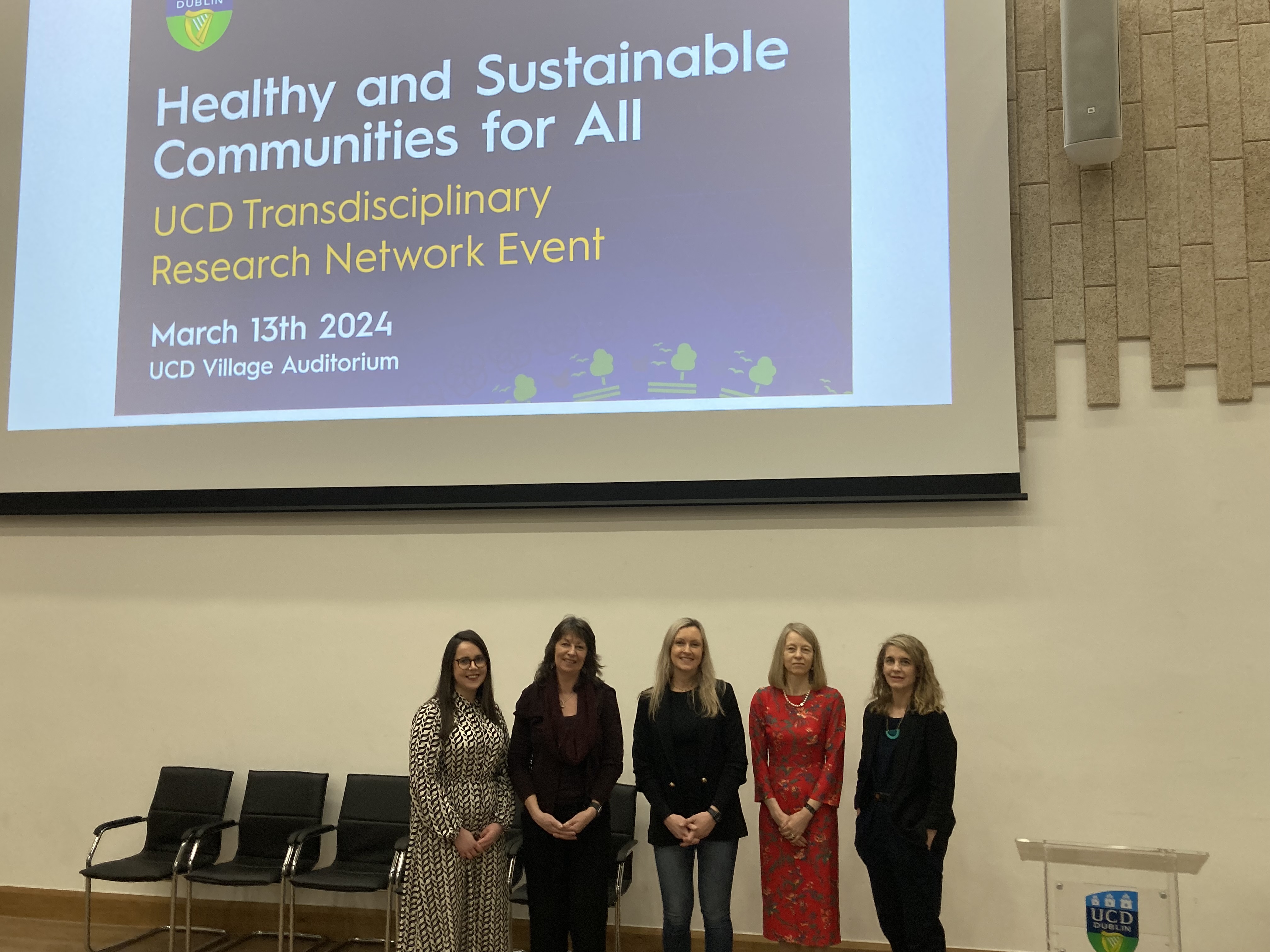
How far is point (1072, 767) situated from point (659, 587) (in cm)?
179

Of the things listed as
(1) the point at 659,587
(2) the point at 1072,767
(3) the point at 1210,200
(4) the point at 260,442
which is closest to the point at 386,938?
(1) the point at 659,587

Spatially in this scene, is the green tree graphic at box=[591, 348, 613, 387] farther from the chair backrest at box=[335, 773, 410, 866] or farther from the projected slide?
the chair backrest at box=[335, 773, 410, 866]

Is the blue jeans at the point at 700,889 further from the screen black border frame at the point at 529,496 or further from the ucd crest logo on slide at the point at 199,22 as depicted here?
the ucd crest logo on slide at the point at 199,22

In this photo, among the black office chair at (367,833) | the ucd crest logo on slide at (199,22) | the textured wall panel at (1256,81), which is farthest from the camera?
the ucd crest logo on slide at (199,22)

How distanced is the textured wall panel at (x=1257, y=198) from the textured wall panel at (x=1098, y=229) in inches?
19.7

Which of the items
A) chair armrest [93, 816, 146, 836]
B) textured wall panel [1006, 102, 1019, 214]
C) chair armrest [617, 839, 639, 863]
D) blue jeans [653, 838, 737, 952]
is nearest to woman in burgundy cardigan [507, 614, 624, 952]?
blue jeans [653, 838, 737, 952]

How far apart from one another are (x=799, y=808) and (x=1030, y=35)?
3272 mm

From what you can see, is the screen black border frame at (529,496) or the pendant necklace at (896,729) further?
the screen black border frame at (529,496)

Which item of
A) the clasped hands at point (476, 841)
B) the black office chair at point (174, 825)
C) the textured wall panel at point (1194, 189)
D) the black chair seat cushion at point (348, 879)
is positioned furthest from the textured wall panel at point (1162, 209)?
the black office chair at point (174, 825)

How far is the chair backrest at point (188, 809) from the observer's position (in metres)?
4.59

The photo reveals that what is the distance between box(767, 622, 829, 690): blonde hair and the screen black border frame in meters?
0.85

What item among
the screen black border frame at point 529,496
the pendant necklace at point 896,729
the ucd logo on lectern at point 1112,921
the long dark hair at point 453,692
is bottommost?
the ucd logo on lectern at point 1112,921

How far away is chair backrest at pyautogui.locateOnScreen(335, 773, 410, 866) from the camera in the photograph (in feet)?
14.4

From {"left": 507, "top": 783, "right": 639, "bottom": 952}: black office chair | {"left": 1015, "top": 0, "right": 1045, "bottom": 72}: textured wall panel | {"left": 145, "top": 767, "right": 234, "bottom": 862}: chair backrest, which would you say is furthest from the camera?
{"left": 145, "top": 767, "right": 234, "bottom": 862}: chair backrest
